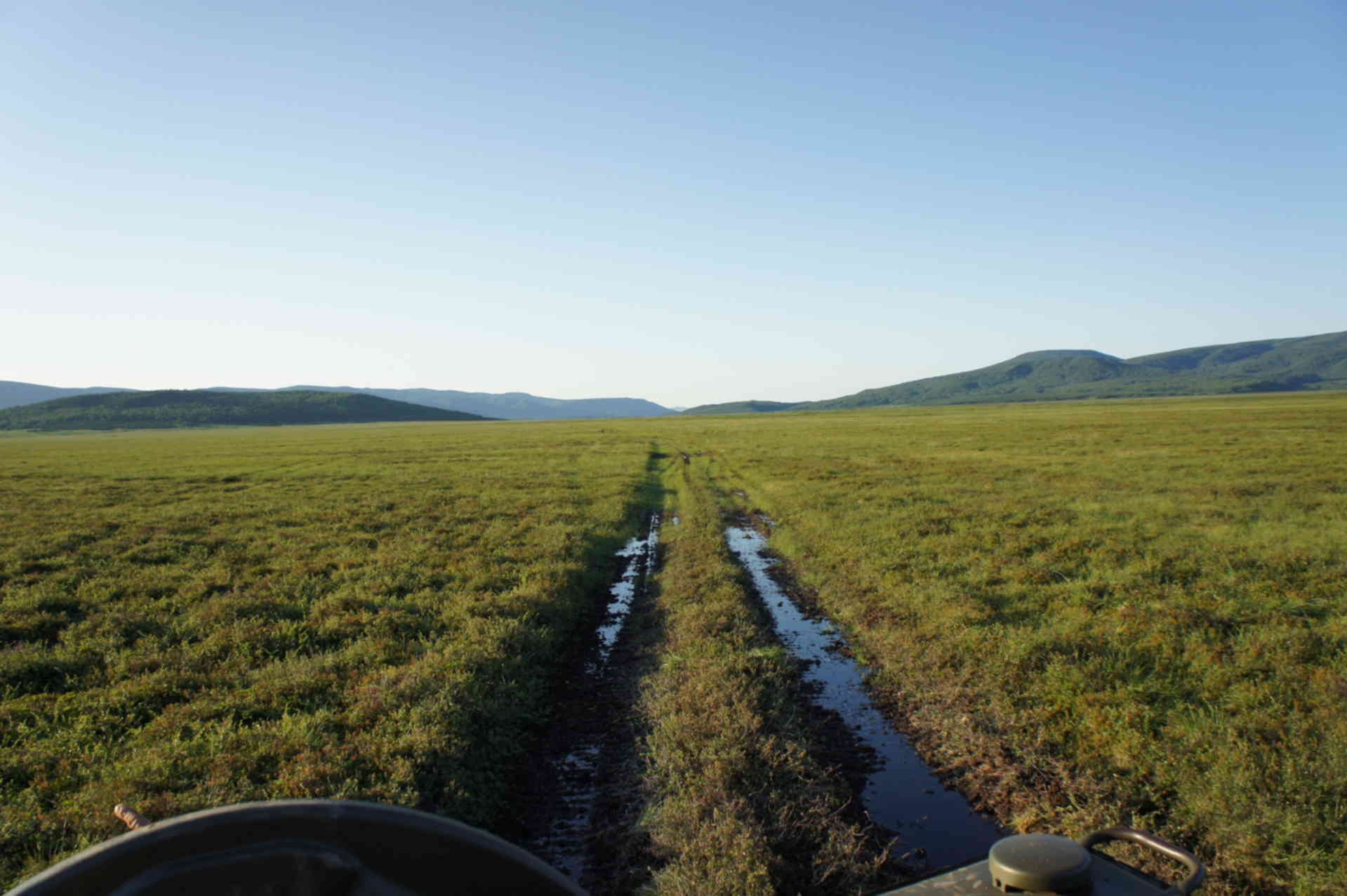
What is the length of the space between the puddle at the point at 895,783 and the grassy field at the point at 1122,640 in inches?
14.8

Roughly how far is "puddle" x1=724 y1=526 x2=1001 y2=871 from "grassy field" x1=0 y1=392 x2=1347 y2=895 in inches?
14.7

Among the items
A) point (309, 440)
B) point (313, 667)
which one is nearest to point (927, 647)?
point (313, 667)

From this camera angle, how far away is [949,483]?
2811cm

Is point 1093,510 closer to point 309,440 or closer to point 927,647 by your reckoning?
point 927,647

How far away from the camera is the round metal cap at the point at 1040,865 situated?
2697mm

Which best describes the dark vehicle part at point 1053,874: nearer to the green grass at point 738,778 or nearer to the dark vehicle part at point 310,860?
the dark vehicle part at point 310,860

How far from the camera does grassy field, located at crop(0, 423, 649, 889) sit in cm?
681

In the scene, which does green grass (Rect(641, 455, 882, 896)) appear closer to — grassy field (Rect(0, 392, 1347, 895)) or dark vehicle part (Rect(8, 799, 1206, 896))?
grassy field (Rect(0, 392, 1347, 895))

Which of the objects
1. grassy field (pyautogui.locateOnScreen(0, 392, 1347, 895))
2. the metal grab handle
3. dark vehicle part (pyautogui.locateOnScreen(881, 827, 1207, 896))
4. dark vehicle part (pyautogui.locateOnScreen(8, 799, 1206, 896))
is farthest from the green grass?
dark vehicle part (pyautogui.locateOnScreen(8, 799, 1206, 896))

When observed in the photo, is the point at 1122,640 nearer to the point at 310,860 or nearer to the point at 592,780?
the point at 592,780

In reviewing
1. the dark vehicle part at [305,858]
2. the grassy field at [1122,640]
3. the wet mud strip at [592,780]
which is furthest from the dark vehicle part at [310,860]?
the grassy field at [1122,640]

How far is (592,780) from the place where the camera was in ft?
24.0

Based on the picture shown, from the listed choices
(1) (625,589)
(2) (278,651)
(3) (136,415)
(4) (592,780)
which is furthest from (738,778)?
(3) (136,415)

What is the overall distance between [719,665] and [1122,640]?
5960 mm
